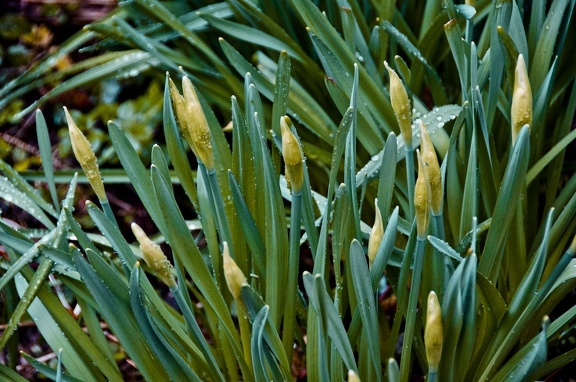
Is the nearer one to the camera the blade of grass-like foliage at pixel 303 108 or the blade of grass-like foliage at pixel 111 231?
the blade of grass-like foliage at pixel 111 231

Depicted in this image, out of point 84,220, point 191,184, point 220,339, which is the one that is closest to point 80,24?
point 84,220

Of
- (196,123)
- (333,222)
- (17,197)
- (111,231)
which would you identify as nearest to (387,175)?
(333,222)

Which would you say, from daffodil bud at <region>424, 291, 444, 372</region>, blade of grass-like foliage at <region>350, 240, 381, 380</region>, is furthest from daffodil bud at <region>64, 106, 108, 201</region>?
daffodil bud at <region>424, 291, 444, 372</region>

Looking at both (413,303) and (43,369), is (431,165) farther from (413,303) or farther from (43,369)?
(43,369)

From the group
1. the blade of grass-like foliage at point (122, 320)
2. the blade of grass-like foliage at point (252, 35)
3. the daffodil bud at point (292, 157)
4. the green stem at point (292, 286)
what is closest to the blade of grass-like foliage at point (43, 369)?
the blade of grass-like foliage at point (122, 320)

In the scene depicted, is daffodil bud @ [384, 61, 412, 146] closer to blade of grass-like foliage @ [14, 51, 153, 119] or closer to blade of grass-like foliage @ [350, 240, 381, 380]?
blade of grass-like foliage @ [350, 240, 381, 380]

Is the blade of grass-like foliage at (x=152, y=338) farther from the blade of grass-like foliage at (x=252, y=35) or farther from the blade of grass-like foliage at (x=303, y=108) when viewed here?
the blade of grass-like foliage at (x=252, y=35)

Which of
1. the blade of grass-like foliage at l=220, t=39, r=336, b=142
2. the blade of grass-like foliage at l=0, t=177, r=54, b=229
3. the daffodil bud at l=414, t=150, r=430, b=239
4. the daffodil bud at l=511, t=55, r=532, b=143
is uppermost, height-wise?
the blade of grass-like foliage at l=220, t=39, r=336, b=142
